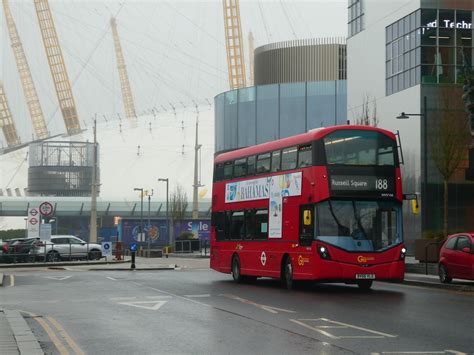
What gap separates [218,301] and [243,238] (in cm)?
798

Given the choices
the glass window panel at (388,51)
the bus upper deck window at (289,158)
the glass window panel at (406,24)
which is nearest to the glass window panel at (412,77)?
the glass window panel at (406,24)

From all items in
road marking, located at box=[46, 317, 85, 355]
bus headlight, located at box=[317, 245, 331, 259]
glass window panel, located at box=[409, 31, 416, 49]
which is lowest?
road marking, located at box=[46, 317, 85, 355]

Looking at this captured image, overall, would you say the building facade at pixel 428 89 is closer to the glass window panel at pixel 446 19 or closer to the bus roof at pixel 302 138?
the glass window panel at pixel 446 19

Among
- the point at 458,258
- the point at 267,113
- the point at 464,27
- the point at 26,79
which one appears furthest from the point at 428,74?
the point at 26,79

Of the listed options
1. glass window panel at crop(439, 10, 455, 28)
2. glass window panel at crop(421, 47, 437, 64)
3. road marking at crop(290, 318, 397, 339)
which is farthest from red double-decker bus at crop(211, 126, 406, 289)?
glass window panel at crop(439, 10, 455, 28)

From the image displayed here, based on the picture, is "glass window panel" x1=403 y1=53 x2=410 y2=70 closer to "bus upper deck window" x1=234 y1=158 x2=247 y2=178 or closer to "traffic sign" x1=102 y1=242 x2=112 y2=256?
"traffic sign" x1=102 y1=242 x2=112 y2=256

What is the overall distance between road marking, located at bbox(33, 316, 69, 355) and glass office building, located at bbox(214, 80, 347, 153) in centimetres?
7232

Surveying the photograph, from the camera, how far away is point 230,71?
140500mm

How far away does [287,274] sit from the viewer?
25703 millimetres

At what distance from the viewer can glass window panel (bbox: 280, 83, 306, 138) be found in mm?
88188

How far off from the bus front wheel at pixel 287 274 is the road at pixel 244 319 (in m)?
0.50

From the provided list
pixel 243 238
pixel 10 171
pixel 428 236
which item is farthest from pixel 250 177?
pixel 10 171

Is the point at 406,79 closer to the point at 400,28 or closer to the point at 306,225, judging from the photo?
the point at 400,28

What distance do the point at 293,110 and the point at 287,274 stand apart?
2521 inches
